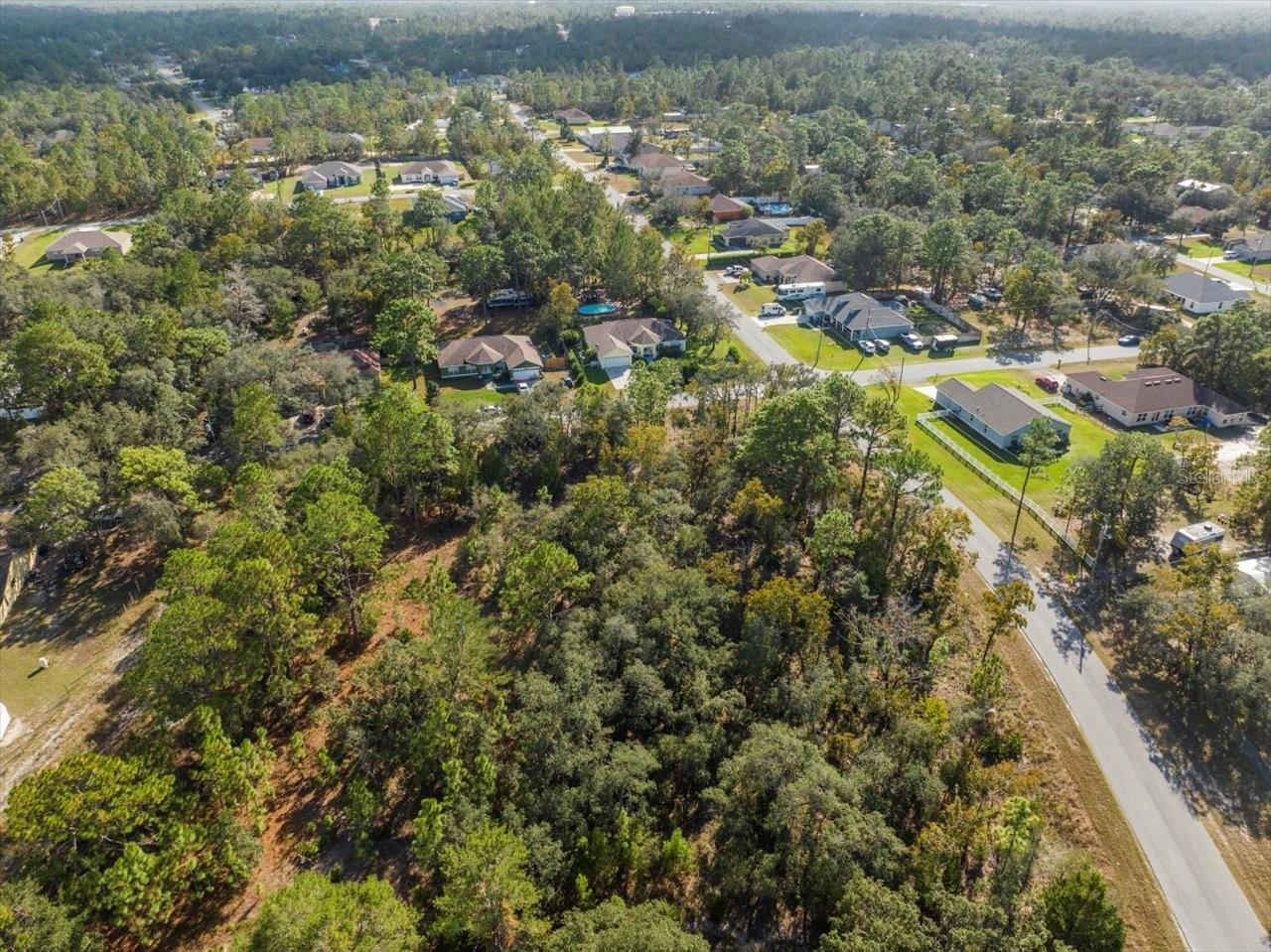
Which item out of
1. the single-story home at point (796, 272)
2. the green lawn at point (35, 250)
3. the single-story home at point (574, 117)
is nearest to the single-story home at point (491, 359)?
the single-story home at point (796, 272)

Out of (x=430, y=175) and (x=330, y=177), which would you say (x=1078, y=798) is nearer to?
(x=430, y=175)

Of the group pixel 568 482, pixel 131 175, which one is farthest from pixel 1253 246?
pixel 131 175

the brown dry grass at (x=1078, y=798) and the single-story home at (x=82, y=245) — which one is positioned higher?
the single-story home at (x=82, y=245)

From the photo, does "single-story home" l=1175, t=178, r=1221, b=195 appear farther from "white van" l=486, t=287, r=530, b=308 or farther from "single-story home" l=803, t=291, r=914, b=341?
"white van" l=486, t=287, r=530, b=308

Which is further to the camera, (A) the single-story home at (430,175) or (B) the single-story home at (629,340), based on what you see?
(A) the single-story home at (430,175)

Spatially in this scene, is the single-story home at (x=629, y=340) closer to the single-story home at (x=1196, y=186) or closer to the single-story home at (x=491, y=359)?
the single-story home at (x=491, y=359)

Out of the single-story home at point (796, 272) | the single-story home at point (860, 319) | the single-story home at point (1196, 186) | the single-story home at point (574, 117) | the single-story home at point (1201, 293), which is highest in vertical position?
the single-story home at point (574, 117)
